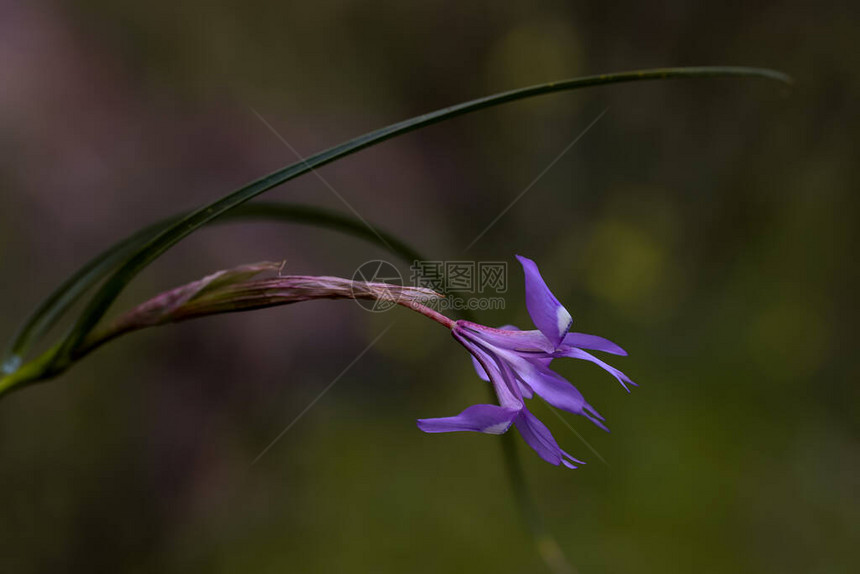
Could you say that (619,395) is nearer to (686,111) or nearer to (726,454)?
(726,454)

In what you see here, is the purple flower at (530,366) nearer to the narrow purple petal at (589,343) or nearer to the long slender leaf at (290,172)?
the narrow purple petal at (589,343)

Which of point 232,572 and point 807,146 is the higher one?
point 807,146

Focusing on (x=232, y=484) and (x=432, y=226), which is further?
(x=432, y=226)

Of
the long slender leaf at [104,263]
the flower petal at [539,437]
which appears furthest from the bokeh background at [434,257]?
the flower petal at [539,437]

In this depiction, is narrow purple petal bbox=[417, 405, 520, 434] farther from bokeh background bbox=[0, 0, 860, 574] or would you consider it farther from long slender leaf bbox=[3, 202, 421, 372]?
bokeh background bbox=[0, 0, 860, 574]

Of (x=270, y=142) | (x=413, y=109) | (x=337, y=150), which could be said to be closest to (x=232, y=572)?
(x=337, y=150)

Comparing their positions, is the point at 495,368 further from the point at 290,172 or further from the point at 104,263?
the point at 104,263

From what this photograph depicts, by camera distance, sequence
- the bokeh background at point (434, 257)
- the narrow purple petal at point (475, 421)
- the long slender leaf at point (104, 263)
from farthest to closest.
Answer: the bokeh background at point (434, 257) → the long slender leaf at point (104, 263) → the narrow purple petal at point (475, 421)

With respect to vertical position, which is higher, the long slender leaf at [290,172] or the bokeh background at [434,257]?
the long slender leaf at [290,172]
